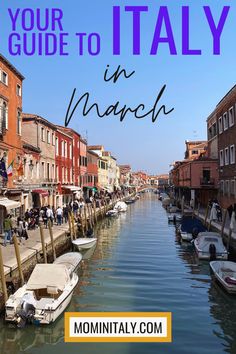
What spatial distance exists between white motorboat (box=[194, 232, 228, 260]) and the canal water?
Result: 535mm

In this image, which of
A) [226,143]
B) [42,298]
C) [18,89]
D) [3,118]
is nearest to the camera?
[42,298]

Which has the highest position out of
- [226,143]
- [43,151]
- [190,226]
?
[226,143]

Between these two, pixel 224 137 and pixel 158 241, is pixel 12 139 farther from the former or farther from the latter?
pixel 224 137

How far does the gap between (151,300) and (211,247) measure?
23.8ft

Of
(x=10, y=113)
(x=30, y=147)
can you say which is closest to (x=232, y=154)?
(x=30, y=147)

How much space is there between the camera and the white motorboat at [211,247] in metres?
20.4

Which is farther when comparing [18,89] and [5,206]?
[18,89]

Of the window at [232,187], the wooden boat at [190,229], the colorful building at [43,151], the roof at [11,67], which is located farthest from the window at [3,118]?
the window at [232,187]

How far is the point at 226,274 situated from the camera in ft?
51.5

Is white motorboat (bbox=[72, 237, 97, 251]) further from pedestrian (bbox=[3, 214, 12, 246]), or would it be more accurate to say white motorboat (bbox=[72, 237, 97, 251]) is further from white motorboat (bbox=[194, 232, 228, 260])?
white motorboat (bbox=[194, 232, 228, 260])

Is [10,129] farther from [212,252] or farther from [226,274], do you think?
[226,274]

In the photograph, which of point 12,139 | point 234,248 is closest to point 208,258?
point 234,248

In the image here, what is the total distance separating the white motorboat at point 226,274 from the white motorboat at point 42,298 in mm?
5677

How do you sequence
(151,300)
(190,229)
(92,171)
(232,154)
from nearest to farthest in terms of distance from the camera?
(151,300)
(190,229)
(232,154)
(92,171)
